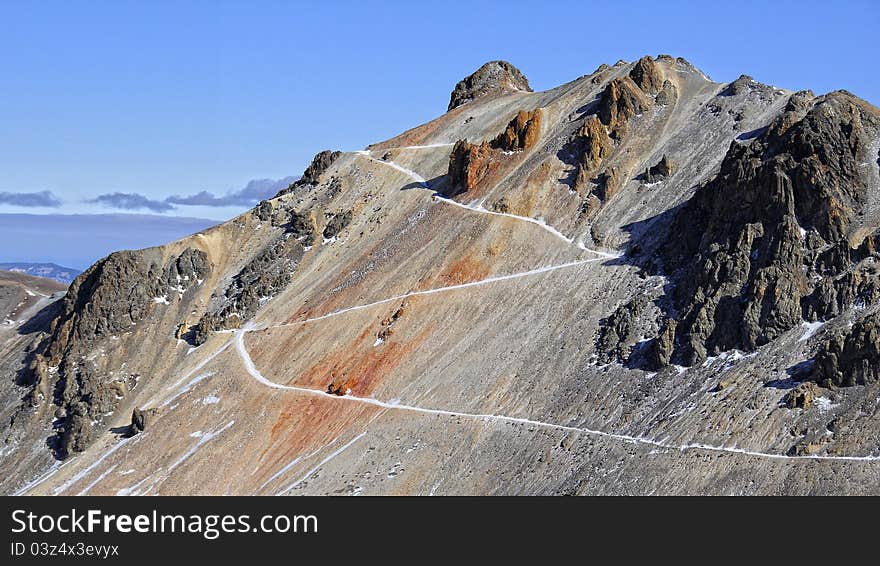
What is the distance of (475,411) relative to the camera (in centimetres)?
8569

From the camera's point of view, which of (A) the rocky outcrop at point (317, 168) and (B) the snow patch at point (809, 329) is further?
(A) the rocky outcrop at point (317, 168)

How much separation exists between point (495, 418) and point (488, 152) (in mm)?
39493

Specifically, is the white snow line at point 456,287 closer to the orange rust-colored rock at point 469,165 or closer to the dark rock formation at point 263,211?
the orange rust-colored rock at point 469,165

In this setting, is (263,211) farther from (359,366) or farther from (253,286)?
(359,366)

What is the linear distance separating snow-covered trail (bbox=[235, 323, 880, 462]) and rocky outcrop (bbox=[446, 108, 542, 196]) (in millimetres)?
26349

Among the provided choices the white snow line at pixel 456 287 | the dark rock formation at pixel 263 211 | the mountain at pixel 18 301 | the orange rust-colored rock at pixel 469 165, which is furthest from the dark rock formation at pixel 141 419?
the orange rust-colored rock at pixel 469 165

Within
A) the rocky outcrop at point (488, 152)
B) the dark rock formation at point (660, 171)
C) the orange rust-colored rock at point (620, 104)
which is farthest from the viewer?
the rocky outcrop at point (488, 152)

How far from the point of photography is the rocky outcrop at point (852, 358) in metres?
69.0

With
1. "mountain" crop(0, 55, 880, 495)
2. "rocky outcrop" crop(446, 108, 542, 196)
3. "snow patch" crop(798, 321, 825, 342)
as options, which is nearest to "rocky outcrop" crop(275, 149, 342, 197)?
"mountain" crop(0, 55, 880, 495)

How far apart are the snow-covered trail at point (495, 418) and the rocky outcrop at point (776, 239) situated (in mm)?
8806

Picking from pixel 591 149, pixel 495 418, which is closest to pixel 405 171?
pixel 591 149

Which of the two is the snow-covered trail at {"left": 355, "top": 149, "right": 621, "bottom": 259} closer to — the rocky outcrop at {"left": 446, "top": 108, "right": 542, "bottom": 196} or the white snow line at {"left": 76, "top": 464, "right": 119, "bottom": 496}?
the rocky outcrop at {"left": 446, "top": 108, "right": 542, "bottom": 196}

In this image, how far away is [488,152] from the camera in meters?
115

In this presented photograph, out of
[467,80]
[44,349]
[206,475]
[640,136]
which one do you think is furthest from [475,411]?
[467,80]
